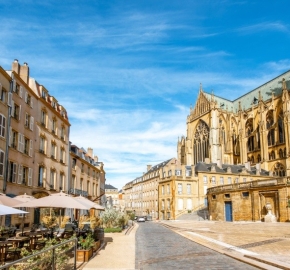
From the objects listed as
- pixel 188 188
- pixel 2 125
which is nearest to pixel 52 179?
pixel 2 125

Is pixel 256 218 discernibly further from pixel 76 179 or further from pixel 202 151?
pixel 202 151

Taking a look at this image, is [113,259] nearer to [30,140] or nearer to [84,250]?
[84,250]

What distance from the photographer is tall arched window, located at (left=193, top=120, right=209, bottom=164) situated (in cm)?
7331

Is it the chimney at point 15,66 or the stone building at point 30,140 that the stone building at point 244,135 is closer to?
the stone building at point 30,140

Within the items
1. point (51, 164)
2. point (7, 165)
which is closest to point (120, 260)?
point (7, 165)

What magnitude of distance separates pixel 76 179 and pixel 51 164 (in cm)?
821

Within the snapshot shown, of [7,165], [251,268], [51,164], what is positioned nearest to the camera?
[251,268]

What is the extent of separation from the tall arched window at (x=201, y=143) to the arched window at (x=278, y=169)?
53.8 feet

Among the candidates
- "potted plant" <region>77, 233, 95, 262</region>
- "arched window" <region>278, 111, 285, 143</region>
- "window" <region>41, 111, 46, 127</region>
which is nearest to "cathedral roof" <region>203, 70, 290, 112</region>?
"arched window" <region>278, 111, 285, 143</region>

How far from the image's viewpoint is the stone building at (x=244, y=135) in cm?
5760

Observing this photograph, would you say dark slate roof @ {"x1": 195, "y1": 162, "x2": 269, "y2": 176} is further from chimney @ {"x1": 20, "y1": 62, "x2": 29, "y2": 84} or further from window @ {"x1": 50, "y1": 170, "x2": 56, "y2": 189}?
chimney @ {"x1": 20, "y1": 62, "x2": 29, "y2": 84}

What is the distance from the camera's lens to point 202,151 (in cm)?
7419

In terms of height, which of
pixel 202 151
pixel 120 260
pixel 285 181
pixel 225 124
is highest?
pixel 225 124

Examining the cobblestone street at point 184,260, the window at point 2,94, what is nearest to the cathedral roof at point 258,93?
the window at point 2,94
